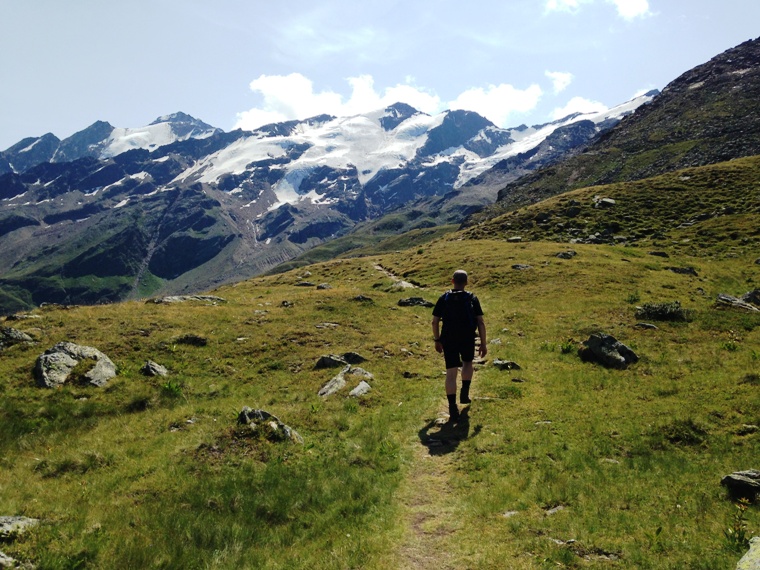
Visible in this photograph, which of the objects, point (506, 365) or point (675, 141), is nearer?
point (506, 365)

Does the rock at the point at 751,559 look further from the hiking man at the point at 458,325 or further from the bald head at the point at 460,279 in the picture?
the bald head at the point at 460,279

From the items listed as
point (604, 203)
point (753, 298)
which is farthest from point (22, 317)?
point (604, 203)

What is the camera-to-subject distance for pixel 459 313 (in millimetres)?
15242

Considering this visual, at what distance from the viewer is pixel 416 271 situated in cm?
5909

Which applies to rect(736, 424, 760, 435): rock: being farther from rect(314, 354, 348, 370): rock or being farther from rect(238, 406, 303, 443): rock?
rect(314, 354, 348, 370): rock

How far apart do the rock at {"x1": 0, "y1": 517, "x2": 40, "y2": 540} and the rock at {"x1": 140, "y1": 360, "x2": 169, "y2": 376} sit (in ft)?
37.6

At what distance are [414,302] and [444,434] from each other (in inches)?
955

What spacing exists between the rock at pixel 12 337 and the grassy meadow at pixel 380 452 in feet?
2.19

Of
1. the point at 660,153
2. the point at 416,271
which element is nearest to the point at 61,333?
the point at 416,271

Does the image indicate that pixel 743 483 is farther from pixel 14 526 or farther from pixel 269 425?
pixel 14 526

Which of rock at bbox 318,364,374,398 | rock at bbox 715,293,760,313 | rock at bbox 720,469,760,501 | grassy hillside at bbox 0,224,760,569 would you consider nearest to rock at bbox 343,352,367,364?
grassy hillside at bbox 0,224,760,569

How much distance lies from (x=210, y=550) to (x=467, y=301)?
33.9 feet

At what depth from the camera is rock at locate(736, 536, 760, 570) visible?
6427mm

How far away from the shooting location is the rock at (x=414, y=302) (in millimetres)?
37781
